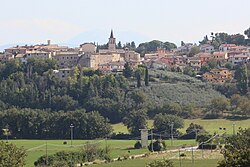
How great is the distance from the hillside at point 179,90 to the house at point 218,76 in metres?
2.02

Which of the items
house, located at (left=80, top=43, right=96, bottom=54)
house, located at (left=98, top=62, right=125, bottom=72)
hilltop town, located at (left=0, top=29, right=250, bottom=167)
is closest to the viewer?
hilltop town, located at (left=0, top=29, right=250, bottom=167)

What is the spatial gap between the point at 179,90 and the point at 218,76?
375 inches

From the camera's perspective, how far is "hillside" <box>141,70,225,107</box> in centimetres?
9226

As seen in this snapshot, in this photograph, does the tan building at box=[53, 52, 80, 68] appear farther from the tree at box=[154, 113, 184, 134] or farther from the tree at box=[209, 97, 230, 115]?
the tree at box=[154, 113, 184, 134]

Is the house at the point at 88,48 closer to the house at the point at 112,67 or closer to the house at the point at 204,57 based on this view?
the house at the point at 112,67

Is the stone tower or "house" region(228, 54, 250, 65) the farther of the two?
the stone tower

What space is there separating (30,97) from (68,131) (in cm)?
1572

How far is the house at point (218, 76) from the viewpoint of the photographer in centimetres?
10128

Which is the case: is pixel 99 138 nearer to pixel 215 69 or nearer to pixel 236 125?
pixel 236 125

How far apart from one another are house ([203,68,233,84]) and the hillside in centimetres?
202

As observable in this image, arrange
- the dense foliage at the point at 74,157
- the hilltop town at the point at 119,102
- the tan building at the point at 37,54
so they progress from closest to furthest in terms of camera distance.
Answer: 1. the dense foliage at the point at 74,157
2. the hilltop town at the point at 119,102
3. the tan building at the point at 37,54

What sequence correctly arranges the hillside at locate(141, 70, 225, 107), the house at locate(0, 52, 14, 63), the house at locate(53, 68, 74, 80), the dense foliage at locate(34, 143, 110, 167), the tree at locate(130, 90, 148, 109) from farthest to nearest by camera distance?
the house at locate(0, 52, 14, 63) < the house at locate(53, 68, 74, 80) < the hillside at locate(141, 70, 225, 107) < the tree at locate(130, 90, 148, 109) < the dense foliage at locate(34, 143, 110, 167)

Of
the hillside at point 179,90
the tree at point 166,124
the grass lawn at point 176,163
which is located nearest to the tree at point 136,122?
the tree at point 166,124

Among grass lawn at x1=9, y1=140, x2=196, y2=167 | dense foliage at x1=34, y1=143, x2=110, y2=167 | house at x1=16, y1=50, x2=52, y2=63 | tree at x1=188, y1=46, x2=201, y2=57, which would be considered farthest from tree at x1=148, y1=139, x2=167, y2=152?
tree at x1=188, y1=46, x2=201, y2=57
